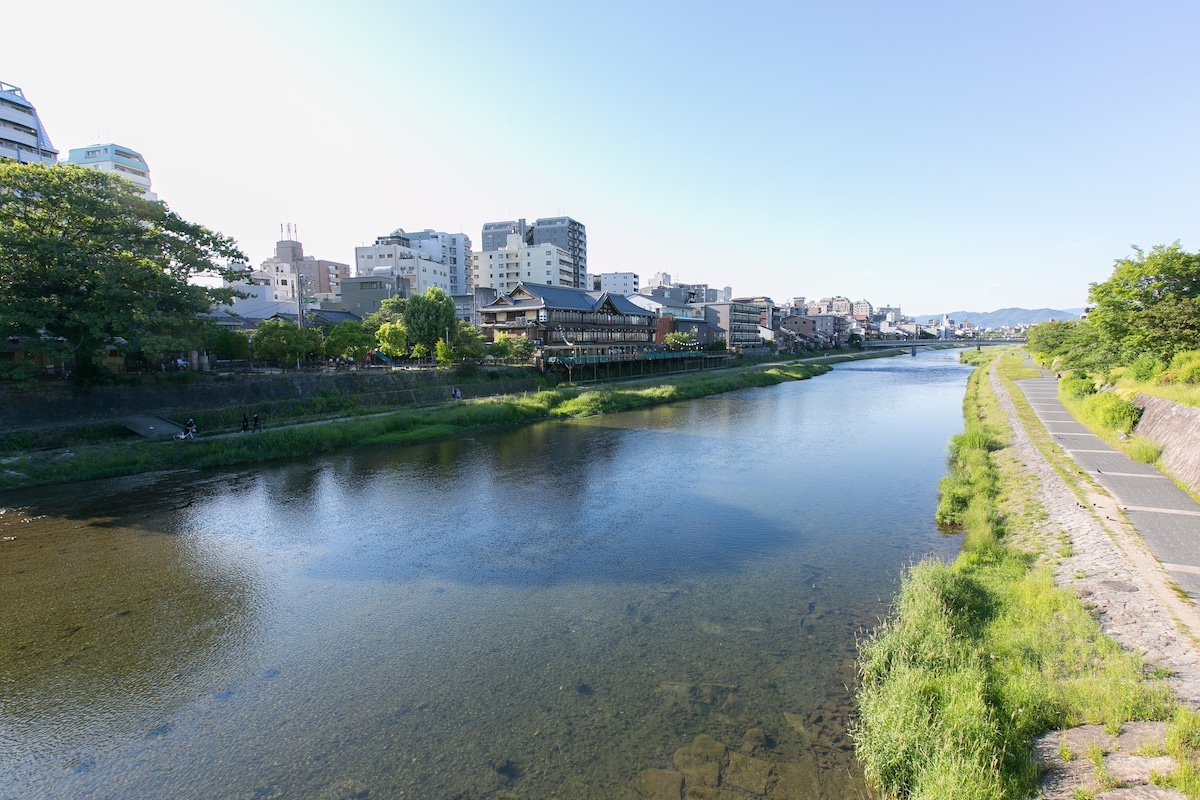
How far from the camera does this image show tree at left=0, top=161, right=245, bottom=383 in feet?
54.2

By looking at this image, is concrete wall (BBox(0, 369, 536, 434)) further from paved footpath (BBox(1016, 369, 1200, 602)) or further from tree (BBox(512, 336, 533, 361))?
paved footpath (BBox(1016, 369, 1200, 602))

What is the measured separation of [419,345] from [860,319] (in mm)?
127413

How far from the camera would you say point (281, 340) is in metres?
26.4

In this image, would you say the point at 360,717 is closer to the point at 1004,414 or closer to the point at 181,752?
the point at 181,752

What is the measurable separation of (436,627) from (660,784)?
4.26 metres

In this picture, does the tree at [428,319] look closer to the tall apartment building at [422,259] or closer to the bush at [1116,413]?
the tall apartment building at [422,259]

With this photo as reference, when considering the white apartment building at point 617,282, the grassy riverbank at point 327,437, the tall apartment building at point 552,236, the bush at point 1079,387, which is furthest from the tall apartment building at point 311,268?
the bush at point 1079,387

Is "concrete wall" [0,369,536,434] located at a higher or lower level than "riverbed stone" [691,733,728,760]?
higher

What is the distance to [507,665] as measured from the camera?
7.39 metres

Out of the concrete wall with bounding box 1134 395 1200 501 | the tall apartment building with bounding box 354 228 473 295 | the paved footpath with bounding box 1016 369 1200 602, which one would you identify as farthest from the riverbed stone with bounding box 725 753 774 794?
the tall apartment building with bounding box 354 228 473 295

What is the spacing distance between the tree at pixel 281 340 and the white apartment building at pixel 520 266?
37.6 meters

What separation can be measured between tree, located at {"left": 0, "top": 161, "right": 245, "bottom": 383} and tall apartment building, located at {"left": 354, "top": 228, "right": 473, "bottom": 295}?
119 ft

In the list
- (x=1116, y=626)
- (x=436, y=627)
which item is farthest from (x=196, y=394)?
(x=1116, y=626)

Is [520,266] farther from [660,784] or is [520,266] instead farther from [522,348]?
[660,784]
